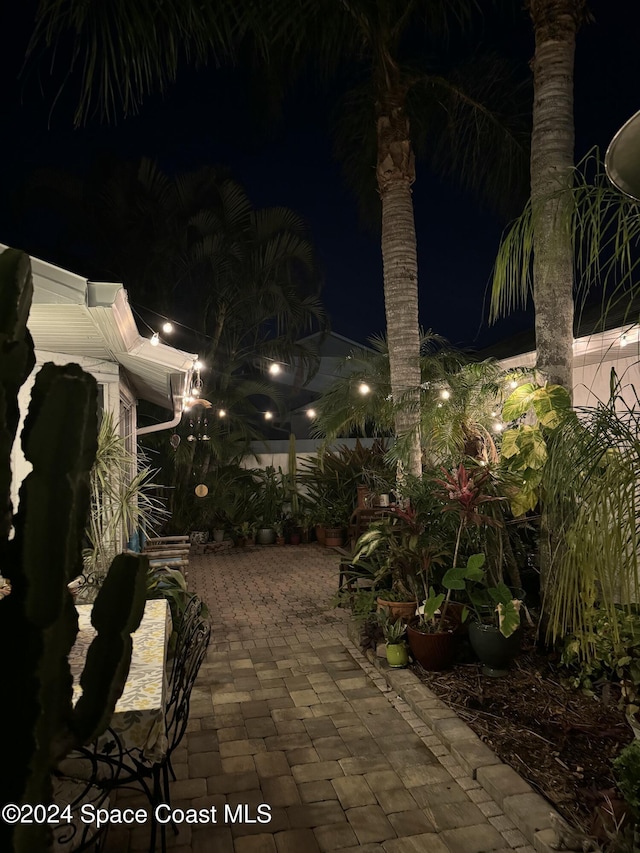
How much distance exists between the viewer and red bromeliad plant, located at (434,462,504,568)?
4.61 meters

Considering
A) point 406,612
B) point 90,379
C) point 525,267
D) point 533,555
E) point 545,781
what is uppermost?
point 525,267

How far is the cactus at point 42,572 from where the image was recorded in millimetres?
1691

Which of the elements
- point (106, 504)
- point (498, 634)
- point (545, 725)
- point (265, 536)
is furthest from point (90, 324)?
point (265, 536)

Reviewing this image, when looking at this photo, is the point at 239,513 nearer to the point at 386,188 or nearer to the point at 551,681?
the point at 386,188

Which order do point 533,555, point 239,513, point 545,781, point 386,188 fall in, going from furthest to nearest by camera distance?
point 239,513, point 386,188, point 533,555, point 545,781

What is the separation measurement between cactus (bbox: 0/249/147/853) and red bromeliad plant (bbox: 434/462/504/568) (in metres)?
3.19

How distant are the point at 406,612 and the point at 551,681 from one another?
49.8 inches

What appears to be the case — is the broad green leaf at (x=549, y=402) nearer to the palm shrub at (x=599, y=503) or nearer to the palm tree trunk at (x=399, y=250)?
the palm shrub at (x=599, y=503)

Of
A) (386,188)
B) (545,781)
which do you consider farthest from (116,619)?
(386,188)

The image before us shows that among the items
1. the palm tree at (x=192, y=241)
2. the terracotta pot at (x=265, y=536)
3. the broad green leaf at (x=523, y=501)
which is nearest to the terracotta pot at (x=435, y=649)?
the broad green leaf at (x=523, y=501)

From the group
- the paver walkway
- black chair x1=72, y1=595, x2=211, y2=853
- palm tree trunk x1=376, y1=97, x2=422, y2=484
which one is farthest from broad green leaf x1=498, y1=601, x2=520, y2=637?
palm tree trunk x1=376, y1=97, x2=422, y2=484

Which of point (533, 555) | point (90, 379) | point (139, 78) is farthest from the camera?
point (533, 555)

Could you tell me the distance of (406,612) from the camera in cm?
510

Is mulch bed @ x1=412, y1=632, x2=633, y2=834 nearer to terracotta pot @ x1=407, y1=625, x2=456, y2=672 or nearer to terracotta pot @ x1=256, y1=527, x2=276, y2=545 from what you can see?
terracotta pot @ x1=407, y1=625, x2=456, y2=672
